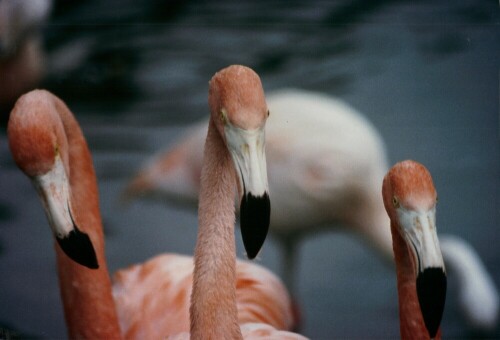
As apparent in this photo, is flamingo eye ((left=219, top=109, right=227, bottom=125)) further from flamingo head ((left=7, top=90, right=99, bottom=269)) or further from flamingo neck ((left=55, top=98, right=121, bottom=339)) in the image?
flamingo neck ((left=55, top=98, right=121, bottom=339))

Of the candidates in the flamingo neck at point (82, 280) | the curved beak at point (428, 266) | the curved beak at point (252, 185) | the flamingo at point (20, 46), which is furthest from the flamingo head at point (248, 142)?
the flamingo at point (20, 46)

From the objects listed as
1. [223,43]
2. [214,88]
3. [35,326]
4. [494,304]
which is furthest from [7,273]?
[494,304]

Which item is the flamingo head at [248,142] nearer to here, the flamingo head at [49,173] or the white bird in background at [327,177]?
the flamingo head at [49,173]

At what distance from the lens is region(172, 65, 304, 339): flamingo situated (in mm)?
1685

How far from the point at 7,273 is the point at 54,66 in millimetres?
903

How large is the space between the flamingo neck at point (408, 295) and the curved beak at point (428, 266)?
0.19m

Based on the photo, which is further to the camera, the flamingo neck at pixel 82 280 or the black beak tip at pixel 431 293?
the flamingo neck at pixel 82 280

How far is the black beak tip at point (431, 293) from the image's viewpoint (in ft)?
5.72

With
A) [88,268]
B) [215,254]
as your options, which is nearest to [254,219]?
[215,254]

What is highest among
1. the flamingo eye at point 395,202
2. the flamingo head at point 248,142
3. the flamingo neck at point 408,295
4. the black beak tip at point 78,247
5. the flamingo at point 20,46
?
the flamingo at point 20,46

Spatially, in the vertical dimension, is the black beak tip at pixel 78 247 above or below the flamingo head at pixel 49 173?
below

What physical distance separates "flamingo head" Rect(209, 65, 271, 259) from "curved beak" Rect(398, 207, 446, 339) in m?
0.36

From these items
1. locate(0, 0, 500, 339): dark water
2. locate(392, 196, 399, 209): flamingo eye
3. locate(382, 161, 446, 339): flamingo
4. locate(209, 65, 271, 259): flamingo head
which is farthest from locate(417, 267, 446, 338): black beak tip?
locate(0, 0, 500, 339): dark water

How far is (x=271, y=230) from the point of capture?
330 cm
